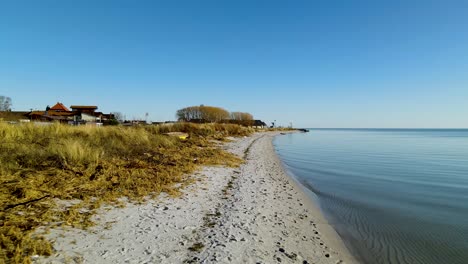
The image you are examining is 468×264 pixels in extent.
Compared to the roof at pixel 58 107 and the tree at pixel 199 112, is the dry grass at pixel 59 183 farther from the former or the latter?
the tree at pixel 199 112

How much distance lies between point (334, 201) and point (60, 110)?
80.4 metres

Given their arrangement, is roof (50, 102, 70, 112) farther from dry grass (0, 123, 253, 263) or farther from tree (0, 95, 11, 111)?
dry grass (0, 123, 253, 263)

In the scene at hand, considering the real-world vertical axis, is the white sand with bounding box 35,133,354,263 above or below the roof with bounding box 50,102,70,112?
below

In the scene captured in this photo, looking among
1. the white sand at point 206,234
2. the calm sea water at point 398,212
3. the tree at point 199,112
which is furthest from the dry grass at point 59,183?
the tree at point 199,112

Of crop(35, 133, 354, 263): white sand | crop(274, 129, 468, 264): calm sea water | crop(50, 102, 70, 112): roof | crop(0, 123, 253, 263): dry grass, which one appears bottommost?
crop(274, 129, 468, 264): calm sea water

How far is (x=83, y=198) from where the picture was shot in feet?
18.0

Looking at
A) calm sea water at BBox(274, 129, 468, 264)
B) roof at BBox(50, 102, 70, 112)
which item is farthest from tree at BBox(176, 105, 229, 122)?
calm sea water at BBox(274, 129, 468, 264)

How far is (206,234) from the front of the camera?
4.37 meters

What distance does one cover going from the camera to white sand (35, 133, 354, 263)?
139 inches

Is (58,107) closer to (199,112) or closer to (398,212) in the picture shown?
(199,112)

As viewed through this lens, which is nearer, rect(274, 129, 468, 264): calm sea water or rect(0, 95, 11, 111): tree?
rect(274, 129, 468, 264): calm sea water

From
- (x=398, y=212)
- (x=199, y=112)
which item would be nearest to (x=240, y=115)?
(x=199, y=112)

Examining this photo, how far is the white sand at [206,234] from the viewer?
11.6ft

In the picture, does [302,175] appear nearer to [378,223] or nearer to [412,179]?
[412,179]
